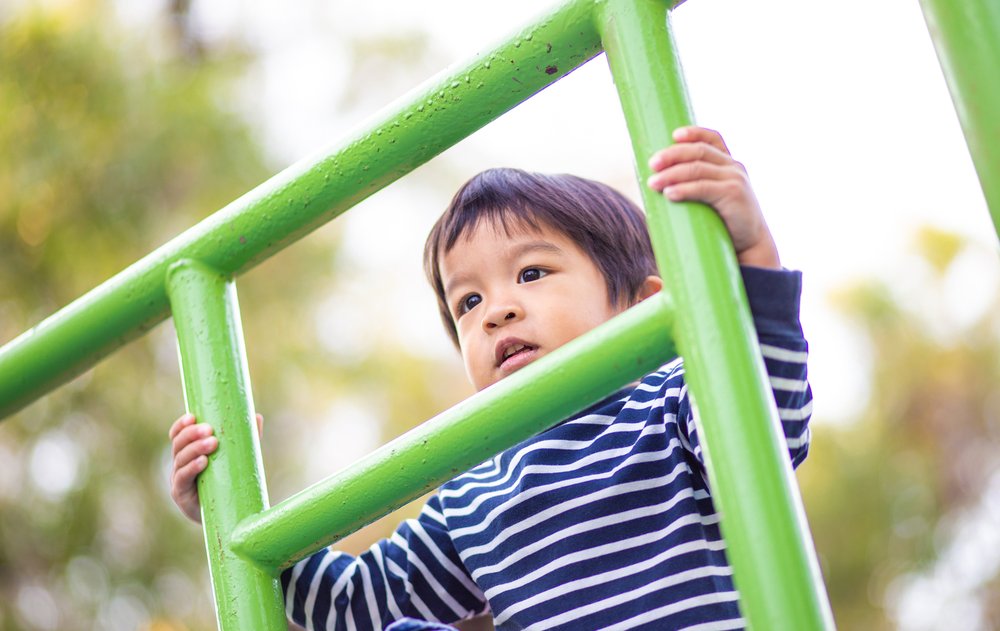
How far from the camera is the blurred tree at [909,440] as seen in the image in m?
6.06

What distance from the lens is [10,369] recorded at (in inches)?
38.0

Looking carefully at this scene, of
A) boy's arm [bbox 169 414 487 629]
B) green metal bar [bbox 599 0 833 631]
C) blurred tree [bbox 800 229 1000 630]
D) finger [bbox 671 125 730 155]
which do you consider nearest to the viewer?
green metal bar [bbox 599 0 833 631]

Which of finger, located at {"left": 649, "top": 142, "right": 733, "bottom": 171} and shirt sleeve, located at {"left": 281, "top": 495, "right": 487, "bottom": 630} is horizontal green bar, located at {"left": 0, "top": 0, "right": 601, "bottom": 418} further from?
shirt sleeve, located at {"left": 281, "top": 495, "right": 487, "bottom": 630}

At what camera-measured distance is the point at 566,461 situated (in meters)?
1.01

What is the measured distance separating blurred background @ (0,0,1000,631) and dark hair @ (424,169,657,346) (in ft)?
1.33

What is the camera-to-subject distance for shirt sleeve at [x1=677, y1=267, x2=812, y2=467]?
706 mm

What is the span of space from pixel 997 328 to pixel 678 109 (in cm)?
728

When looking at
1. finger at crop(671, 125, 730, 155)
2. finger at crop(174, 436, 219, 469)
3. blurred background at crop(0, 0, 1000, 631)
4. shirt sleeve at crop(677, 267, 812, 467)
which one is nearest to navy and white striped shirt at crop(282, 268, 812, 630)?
shirt sleeve at crop(677, 267, 812, 467)

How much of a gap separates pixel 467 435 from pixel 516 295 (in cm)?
41

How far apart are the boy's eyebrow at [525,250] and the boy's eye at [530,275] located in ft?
0.06

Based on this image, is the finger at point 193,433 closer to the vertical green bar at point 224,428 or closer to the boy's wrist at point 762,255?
the vertical green bar at point 224,428

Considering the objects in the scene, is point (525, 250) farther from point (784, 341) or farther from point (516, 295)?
point (784, 341)

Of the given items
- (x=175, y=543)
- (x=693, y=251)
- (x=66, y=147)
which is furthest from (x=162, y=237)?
(x=693, y=251)

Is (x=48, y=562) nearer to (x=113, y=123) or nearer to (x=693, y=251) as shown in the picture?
(x=113, y=123)
